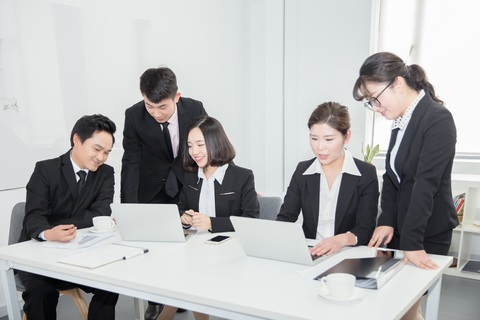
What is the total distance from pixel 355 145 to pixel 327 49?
946mm

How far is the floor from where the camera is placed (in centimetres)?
249

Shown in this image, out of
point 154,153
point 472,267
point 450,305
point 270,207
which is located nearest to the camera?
point 270,207

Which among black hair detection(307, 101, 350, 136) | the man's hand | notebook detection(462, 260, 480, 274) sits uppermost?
black hair detection(307, 101, 350, 136)

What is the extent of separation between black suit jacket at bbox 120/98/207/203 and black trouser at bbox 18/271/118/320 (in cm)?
62

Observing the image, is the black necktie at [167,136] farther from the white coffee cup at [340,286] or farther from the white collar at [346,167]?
the white coffee cup at [340,286]

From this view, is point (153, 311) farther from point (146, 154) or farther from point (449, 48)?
point (449, 48)

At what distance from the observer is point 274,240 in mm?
1370

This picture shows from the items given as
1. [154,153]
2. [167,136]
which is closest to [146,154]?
[154,153]

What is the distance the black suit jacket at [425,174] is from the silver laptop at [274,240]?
1.07 feet

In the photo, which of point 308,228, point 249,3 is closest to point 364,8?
point 249,3

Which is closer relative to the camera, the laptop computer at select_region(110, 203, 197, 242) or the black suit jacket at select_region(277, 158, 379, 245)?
the laptop computer at select_region(110, 203, 197, 242)

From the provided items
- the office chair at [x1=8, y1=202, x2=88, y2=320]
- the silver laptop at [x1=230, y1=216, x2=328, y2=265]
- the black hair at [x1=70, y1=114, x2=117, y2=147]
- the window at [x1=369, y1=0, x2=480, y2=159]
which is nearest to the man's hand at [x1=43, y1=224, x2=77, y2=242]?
the office chair at [x1=8, y1=202, x2=88, y2=320]

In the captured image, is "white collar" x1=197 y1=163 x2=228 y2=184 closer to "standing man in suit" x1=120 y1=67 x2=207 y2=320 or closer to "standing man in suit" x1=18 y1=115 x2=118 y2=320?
"standing man in suit" x1=120 y1=67 x2=207 y2=320

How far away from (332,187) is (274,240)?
0.54 meters
